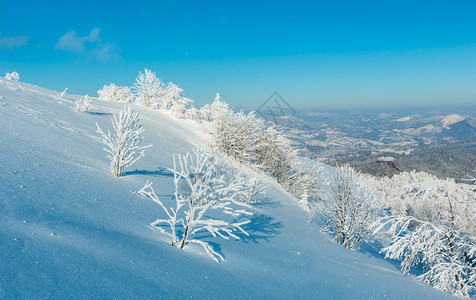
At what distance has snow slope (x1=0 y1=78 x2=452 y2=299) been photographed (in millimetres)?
2818

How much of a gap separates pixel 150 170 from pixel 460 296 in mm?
11847

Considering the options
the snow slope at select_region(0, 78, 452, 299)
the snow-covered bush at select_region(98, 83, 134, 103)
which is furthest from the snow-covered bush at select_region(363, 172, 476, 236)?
the snow-covered bush at select_region(98, 83, 134, 103)

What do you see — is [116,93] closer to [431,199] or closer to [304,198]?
[304,198]

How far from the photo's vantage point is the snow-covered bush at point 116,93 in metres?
40.2

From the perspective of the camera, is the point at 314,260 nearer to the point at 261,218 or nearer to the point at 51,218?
the point at 261,218

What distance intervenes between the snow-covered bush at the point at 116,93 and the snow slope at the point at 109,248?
110ft

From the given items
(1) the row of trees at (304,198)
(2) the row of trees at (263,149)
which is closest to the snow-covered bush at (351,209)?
(1) the row of trees at (304,198)

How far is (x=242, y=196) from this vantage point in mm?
12258

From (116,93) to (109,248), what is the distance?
45126mm

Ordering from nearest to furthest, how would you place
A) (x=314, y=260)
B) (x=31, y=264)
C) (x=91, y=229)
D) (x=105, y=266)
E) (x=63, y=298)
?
(x=63, y=298)
(x=31, y=264)
(x=105, y=266)
(x=91, y=229)
(x=314, y=260)

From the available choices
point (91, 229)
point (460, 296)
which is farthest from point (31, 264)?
point (460, 296)

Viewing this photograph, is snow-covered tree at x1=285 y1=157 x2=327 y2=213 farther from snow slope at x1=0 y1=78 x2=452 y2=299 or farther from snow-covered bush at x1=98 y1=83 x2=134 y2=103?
snow-covered bush at x1=98 y1=83 x2=134 y2=103

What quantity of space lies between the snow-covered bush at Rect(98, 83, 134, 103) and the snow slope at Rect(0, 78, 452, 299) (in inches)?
1322

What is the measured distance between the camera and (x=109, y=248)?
3701 millimetres
